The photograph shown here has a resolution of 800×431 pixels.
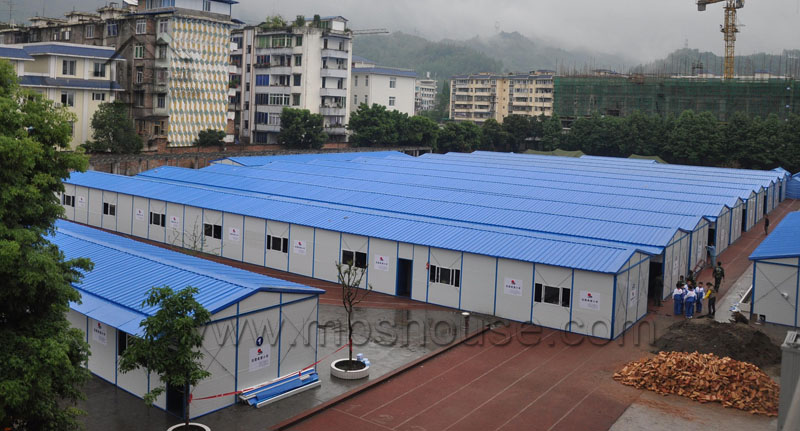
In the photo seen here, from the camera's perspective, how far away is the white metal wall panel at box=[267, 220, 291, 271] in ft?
99.5

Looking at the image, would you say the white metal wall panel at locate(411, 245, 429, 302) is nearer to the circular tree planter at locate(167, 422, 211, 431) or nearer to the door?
the door

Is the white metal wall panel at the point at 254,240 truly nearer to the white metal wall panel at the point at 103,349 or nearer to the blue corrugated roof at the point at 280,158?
the white metal wall panel at the point at 103,349

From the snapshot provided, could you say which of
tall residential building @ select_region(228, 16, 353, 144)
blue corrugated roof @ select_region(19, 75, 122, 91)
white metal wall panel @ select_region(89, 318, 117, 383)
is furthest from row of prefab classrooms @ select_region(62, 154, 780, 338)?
tall residential building @ select_region(228, 16, 353, 144)

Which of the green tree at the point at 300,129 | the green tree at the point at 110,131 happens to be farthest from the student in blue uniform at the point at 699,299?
the green tree at the point at 300,129

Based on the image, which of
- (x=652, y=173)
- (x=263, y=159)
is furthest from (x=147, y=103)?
(x=652, y=173)

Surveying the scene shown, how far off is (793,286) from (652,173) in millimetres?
28257

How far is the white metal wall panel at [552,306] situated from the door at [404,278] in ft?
17.3

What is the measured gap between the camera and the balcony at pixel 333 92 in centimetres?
7869

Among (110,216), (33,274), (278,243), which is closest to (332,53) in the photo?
(110,216)

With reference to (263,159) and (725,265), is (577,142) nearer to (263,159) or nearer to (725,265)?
(263,159)

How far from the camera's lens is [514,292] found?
79.6 feet

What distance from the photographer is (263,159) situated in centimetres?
5681

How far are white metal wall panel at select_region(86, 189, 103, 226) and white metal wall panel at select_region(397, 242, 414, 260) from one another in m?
20.2

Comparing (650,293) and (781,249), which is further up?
(781,249)
